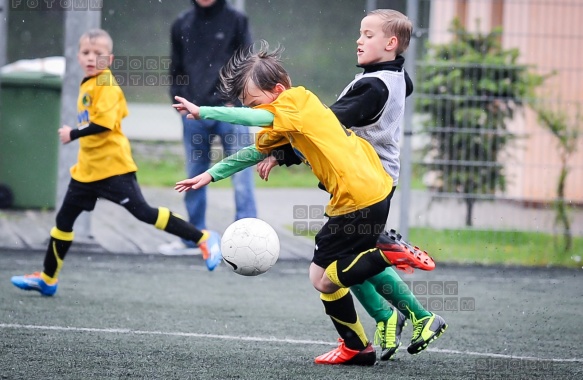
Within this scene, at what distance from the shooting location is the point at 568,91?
29.6ft

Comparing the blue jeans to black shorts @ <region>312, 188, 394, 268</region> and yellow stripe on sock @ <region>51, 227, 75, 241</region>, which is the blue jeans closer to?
yellow stripe on sock @ <region>51, 227, 75, 241</region>

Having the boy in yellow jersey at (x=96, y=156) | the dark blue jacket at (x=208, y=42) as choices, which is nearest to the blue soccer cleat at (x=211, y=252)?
the boy in yellow jersey at (x=96, y=156)

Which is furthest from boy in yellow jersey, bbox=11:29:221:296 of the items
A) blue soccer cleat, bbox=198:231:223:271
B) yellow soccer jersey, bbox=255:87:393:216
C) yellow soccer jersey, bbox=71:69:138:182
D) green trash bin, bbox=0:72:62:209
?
green trash bin, bbox=0:72:62:209

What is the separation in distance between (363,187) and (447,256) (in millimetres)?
4848

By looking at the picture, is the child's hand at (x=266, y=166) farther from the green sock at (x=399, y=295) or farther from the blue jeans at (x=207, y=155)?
the blue jeans at (x=207, y=155)

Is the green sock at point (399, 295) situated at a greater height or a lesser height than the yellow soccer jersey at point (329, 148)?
lesser

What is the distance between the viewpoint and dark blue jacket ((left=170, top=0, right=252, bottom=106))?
28.7 feet

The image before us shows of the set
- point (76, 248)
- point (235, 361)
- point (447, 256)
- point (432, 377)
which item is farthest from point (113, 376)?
point (447, 256)

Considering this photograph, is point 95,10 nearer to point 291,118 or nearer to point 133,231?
point 133,231

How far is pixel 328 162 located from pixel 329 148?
0.25ft

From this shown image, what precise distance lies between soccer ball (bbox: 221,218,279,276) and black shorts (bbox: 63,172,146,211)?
6.89 ft

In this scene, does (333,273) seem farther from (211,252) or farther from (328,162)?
(211,252)

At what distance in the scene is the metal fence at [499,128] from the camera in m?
9.02

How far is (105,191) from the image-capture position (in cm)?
682
